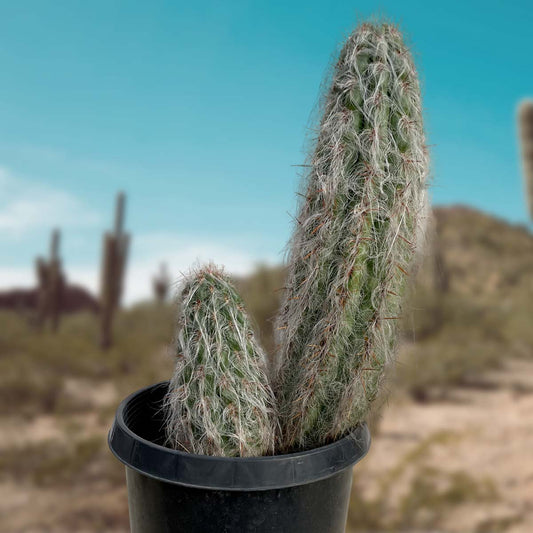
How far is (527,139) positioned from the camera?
17.7ft

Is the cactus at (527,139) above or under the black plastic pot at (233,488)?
above

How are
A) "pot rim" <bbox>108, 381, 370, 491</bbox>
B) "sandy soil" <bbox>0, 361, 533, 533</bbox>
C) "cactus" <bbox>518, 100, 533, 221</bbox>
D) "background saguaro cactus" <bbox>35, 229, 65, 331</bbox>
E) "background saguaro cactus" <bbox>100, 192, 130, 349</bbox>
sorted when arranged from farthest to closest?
"background saguaro cactus" <bbox>35, 229, 65, 331</bbox>, "cactus" <bbox>518, 100, 533, 221</bbox>, "background saguaro cactus" <bbox>100, 192, 130, 349</bbox>, "sandy soil" <bbox>0, 361, 533, 533</bbox>, "pot rim" <bbox>108, 381, 370, 491</bbox>

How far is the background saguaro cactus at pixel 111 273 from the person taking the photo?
16.2 ft

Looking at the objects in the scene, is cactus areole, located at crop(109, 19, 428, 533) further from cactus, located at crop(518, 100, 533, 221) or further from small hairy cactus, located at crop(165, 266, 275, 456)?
cactus, located at crop(518, 100, 533, 221)

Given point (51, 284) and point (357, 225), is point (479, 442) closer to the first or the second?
point (357, 225)

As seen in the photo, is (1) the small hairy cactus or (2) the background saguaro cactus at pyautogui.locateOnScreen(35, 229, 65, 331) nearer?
(1) the small hairy cactus

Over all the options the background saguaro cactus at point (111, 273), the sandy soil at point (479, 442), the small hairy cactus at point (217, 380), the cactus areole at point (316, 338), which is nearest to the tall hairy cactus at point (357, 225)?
the cactus areole at point (316, 338)

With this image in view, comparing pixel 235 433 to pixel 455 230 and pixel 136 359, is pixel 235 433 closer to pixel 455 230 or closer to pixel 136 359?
pixel 136 359

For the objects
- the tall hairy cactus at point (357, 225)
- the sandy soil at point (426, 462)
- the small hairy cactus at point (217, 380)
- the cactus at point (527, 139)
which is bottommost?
the sandy soil at point (426, 462)

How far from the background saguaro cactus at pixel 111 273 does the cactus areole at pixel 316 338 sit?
12.4ft

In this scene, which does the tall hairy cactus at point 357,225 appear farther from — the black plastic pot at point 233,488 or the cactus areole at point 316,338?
the black plastic pot at point 233,488

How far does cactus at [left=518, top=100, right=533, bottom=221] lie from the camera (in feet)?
17.5

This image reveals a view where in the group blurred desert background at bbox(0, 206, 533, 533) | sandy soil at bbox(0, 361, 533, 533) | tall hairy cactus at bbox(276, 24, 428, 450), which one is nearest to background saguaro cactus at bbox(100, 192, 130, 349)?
blurred desert background at bbox(0, 206, 533, 533)

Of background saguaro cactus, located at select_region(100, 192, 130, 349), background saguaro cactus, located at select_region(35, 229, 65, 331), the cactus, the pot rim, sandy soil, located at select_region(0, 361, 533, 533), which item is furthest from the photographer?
background saguaro cactus, located at select_region(35, 229, 65, 331)
